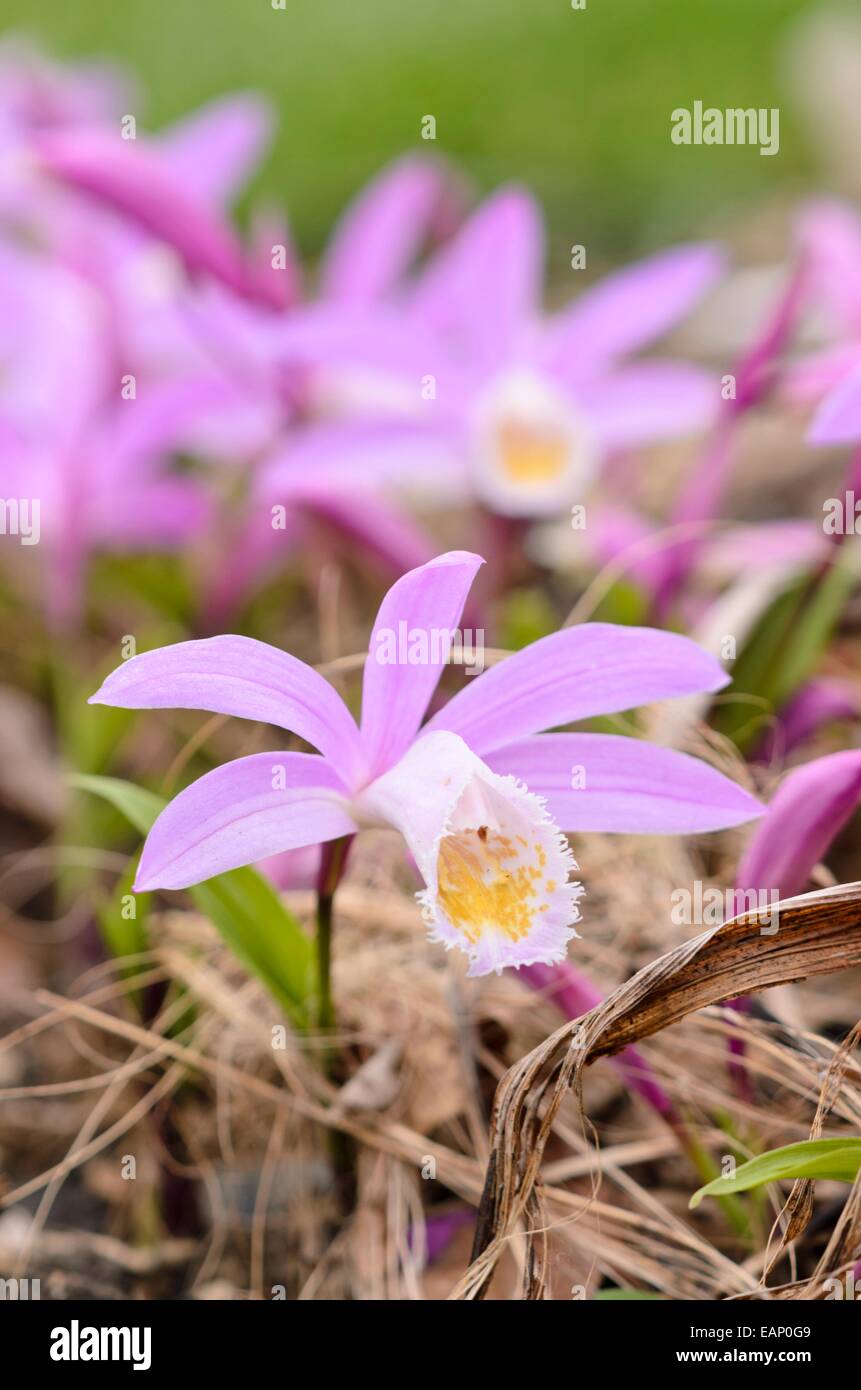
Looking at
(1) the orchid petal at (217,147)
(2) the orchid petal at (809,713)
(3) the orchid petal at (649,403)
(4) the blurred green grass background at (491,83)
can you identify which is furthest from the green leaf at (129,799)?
(4) the blurred green grass background at (491,83)

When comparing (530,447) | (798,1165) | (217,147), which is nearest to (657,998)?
(798,1165)

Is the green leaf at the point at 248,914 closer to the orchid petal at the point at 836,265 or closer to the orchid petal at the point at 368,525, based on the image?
the orchid petal at the point at 368,525

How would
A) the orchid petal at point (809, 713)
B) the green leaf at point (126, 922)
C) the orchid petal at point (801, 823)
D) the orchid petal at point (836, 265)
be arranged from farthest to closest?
the orchid petal at point (836, 265) < the orchid petal at point (809, 713) < the green leaf at point (126, 922) < the orchid petal at point (801, 823)

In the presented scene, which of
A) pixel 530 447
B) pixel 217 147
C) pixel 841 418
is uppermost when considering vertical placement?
pixel 217 147

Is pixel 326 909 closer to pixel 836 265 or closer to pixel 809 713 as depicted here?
pixel 809 713

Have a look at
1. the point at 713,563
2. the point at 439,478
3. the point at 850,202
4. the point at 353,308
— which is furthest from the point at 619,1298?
the point at 850,202

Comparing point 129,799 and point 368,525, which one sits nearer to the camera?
point 129,799

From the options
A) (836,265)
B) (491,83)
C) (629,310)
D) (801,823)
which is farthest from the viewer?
(491,83)
